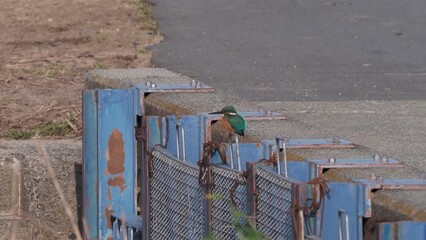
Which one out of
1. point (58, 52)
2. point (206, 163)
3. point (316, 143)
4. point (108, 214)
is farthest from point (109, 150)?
point (58, 52)

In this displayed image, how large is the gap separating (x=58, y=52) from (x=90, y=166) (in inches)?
198

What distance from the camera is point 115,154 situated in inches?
237

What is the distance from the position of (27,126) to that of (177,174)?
11.5 ft

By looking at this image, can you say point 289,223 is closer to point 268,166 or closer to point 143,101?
point 268,166

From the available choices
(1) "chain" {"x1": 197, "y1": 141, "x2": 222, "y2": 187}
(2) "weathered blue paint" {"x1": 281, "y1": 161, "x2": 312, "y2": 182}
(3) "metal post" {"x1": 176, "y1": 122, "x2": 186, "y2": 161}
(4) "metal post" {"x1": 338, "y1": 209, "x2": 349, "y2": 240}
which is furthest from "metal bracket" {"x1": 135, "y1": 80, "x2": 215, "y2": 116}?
(4) "metal post" {"x1": 338, "y1": 209, "x2": 349, "y2": 240}

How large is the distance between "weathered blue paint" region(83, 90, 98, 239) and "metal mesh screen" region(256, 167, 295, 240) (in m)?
2.27

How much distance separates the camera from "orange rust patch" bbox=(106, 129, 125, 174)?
236 inches

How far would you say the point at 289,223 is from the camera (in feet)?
12.0

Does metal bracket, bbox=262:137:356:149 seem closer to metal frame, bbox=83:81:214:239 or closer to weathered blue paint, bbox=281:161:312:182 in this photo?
weathered blue paint, bbox=281:161:312:182

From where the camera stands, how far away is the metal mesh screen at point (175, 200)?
4.44 meters

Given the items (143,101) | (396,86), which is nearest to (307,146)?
(143,101)

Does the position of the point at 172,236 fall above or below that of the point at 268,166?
below

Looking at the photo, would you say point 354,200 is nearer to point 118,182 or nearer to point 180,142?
point 180,142

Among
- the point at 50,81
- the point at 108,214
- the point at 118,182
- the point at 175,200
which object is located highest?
the point at 50,81
